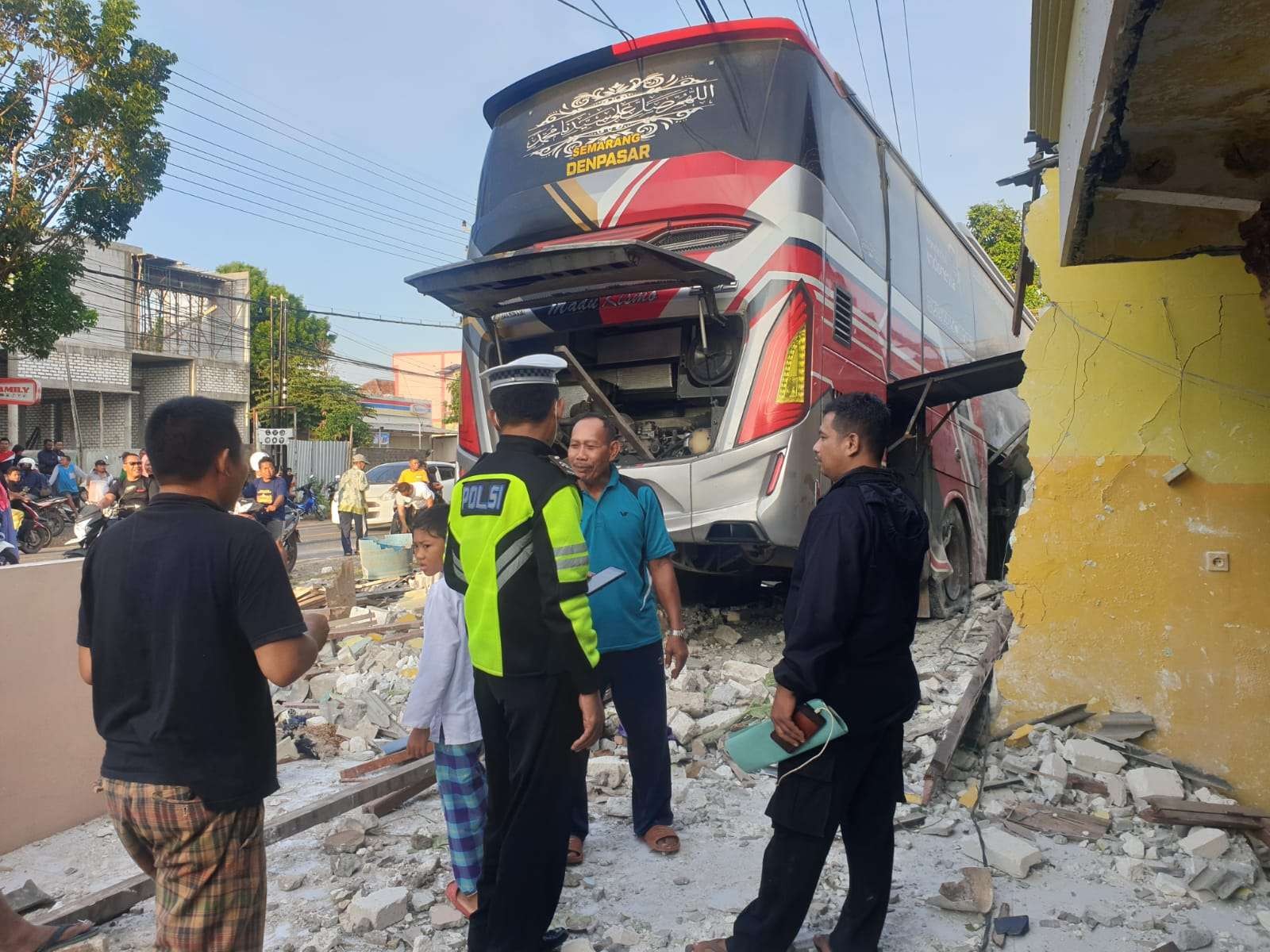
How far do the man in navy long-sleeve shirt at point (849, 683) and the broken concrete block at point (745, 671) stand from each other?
10.0 ft

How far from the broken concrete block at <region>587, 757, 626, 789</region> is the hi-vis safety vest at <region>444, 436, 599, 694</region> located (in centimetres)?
184

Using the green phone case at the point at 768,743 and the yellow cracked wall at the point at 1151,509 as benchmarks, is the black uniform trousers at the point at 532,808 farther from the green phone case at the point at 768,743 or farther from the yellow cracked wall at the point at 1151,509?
the yellow cracked wall at the point at 1151,509

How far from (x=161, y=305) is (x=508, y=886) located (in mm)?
29012

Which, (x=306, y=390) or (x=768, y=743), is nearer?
(x=768, y=743)

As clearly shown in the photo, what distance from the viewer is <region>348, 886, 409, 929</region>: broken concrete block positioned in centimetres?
291

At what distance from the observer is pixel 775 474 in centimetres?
530

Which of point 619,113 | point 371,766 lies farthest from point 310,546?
point 371,766

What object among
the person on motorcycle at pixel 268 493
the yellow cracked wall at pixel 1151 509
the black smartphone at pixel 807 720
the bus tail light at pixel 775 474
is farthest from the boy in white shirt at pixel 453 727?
the person on motorcycle at pixel 268 493

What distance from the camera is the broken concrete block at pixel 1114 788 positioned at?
3852mm

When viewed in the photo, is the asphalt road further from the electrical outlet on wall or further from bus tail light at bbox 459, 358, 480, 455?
the electrical outlet on wall

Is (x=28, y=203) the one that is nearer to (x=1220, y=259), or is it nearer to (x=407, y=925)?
(x=407, y=925)

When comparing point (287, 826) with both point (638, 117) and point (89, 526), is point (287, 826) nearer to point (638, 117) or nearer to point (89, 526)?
point (638, 117)

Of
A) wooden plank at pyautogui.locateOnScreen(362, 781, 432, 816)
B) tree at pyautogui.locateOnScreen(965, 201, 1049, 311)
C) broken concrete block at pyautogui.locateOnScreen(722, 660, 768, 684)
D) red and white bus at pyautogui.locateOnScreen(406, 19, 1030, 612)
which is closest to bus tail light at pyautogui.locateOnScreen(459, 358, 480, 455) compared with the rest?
red and white bus at pyautogui.locateOnScreen(406, 19, 1030, 612)

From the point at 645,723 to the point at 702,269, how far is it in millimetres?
2823
